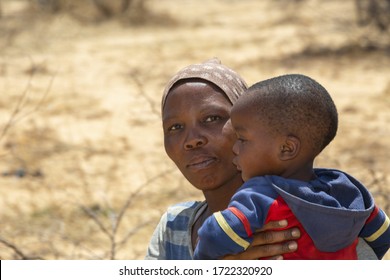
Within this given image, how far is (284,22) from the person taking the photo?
13.5 m

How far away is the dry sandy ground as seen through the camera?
4.75 metres

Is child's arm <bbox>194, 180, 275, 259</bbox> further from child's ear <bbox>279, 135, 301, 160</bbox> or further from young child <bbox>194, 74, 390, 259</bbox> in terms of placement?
child's ear <bbox>279, 135, 301, 160</bbox>

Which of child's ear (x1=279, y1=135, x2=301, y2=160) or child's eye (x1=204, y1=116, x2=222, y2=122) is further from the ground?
child's eye (x1=204, y1=116, x2=222, y2=122)

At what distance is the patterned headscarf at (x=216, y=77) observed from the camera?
7.62ft

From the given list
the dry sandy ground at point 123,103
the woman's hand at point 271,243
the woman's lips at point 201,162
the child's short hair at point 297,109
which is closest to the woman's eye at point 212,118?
the woman's lips at point 201,162

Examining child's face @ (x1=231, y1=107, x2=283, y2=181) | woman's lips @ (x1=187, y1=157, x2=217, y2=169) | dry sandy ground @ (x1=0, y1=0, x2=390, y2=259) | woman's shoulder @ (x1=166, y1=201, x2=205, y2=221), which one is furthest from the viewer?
dry sandy ground @ (x1=0, y1=0, x2=390, y2=259)

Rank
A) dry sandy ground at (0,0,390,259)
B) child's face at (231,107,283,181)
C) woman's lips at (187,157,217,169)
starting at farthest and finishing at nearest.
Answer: dry sandy ground at (0,0,390,259)
woman's lips at (187,157,217,169)
child's face at (231,107,283,181)

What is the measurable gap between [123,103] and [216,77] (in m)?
6.05

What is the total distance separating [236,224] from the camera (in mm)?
1808

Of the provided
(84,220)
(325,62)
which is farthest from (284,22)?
(84,220)

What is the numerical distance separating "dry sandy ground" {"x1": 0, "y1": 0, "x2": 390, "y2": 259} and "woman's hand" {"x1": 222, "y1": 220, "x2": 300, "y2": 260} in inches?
46.3

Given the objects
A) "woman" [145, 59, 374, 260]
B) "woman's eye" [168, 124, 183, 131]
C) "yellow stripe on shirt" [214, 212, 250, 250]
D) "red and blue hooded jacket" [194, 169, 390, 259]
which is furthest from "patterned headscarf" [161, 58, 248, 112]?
"yellow stripe on shirt" [214, 212, 250, 250]

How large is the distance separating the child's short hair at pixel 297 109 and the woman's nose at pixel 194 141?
1.09 ft
